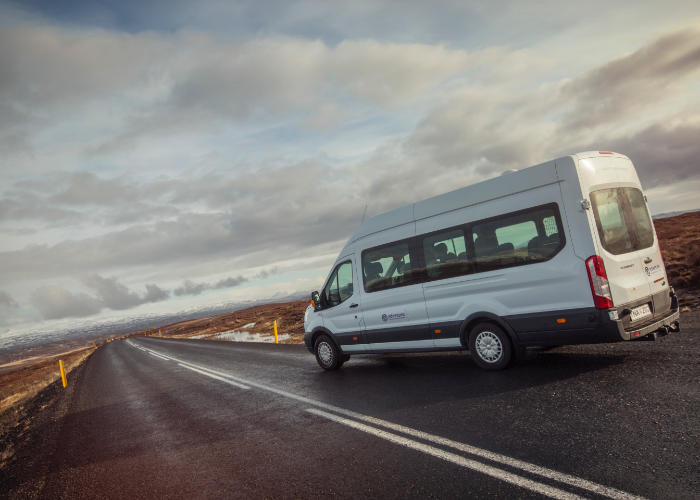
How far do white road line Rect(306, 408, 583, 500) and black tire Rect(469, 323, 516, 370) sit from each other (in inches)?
→ 96.4

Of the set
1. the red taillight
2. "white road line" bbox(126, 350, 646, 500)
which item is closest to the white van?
the red taillight

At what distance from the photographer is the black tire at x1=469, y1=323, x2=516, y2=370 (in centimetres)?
615

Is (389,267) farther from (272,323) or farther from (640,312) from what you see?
(272,323)

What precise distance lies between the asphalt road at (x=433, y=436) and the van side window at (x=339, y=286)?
5.31 ft

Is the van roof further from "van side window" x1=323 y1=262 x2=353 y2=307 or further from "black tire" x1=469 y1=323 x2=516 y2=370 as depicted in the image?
"black tire" x1=469 y1=323 x2=516 y2=370

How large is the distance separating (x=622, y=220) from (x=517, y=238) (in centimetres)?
144

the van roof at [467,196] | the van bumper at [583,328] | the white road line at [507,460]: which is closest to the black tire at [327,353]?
the van roof at [467,196]

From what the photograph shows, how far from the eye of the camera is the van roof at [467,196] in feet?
19.0

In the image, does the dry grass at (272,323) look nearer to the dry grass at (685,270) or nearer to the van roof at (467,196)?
the van roof at (467,196)

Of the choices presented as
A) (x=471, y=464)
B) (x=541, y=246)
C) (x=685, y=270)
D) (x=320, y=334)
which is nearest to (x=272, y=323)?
(x=320, y=334)

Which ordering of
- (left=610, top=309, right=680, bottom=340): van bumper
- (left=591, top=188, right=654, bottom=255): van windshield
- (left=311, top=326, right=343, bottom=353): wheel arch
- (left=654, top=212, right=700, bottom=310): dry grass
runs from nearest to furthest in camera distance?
(left=610, top=309, right=680, bottom=340): van bumper, (left=591, top=188, right=654, bottom=255): van windshield, (left=311, top=326, right=343, bottom=353): wheel arch, (left=654, top=212, right=700, bottom=310): dry grass

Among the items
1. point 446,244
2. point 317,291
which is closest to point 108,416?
point 317,291

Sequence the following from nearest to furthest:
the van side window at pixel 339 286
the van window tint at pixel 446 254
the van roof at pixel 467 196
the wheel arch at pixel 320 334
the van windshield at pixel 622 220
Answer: the van windshield at pixel 622 220
the van roof at pixel 467 196
the van window tint at pixel 446 254
the van side window at pixel 339 286
the wheel arch at pixel 320 334

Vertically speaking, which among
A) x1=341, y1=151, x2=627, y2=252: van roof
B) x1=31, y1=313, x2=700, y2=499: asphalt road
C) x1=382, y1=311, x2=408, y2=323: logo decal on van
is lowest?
x1=31, y1=313, x2=700, y2=499: asphalt road
